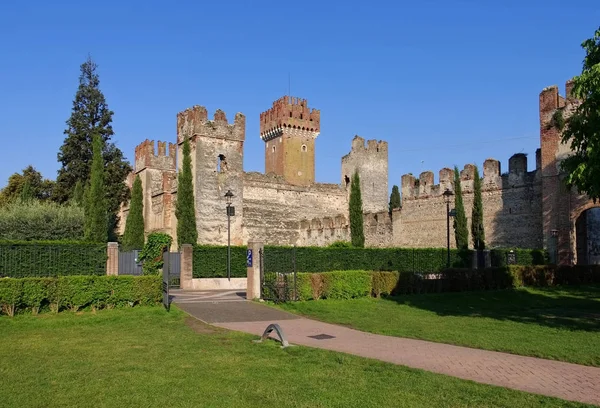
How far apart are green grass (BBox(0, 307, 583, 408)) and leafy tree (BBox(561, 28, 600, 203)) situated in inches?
320

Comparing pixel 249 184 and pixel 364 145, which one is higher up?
pixel 364 145

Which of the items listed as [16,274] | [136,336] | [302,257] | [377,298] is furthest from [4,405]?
[302,257]

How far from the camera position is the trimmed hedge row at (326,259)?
2602 centimetres

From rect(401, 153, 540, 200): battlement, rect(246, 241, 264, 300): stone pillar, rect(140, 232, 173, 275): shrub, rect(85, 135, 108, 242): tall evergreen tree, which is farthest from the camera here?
rect(401, 153, 540, 200): battlement

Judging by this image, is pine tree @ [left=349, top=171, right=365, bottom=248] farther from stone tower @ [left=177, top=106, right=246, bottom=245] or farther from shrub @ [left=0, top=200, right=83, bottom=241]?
shrub @ [left=0, top=200, right=83, bottom=241]

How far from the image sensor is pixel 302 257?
27.3m

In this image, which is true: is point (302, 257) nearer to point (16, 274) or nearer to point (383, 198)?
point (16, 274)

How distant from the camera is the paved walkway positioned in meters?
7.57

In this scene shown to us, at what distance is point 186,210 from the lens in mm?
33688

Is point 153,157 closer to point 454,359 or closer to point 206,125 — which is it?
point 206,125

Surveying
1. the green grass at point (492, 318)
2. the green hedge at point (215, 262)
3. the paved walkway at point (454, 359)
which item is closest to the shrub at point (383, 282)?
the green grass at point (492, 318)

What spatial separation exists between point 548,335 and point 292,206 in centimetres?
3377

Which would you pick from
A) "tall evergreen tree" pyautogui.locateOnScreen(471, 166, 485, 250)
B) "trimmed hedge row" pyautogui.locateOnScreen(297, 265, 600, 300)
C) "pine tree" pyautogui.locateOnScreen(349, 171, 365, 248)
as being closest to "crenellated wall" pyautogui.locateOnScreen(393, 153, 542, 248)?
"tall evergreen tree" pyautogui.locateOnScreen(471, 166, 485, 250)

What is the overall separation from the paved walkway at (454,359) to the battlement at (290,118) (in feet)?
148
